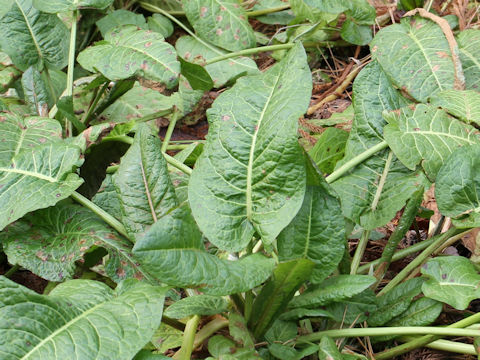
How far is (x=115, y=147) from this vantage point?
1681mm

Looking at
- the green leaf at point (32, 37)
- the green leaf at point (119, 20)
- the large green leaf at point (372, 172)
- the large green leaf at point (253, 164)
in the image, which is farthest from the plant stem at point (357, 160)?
the green leaf at point (119, 20)

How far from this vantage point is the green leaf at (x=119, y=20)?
226 centimetres

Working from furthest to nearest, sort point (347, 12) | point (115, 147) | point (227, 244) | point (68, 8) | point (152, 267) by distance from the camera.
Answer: point (347, 12), point (68, 8), point (115, 147), point (227, 244), point (152, 267)

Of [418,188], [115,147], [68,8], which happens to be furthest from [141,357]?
[68,8]

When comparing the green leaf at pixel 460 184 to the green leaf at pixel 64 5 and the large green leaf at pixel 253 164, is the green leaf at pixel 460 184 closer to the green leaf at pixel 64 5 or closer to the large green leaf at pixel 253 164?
the large green leaf at pixel 253 164

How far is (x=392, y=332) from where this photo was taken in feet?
3.77

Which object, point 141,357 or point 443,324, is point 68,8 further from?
point 443,324

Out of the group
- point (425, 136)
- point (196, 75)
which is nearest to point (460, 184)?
point (425, 136)

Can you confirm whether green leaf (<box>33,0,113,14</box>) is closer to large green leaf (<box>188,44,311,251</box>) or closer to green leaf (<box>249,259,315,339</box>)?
large green leaf (<box>188,44,311,251</box>)

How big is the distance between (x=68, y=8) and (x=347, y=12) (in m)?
0.97

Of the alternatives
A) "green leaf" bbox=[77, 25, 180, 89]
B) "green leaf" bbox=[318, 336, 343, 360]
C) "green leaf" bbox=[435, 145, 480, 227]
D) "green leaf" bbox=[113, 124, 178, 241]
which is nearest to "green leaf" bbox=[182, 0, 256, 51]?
"green leaf" bbox=[77, 25, 180, 89]

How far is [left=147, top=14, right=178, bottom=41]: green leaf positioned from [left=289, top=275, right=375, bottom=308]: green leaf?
4.91 feet

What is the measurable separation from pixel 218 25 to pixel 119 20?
43 centimetres

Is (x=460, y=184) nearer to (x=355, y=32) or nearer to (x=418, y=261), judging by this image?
(x=418, y=261)
